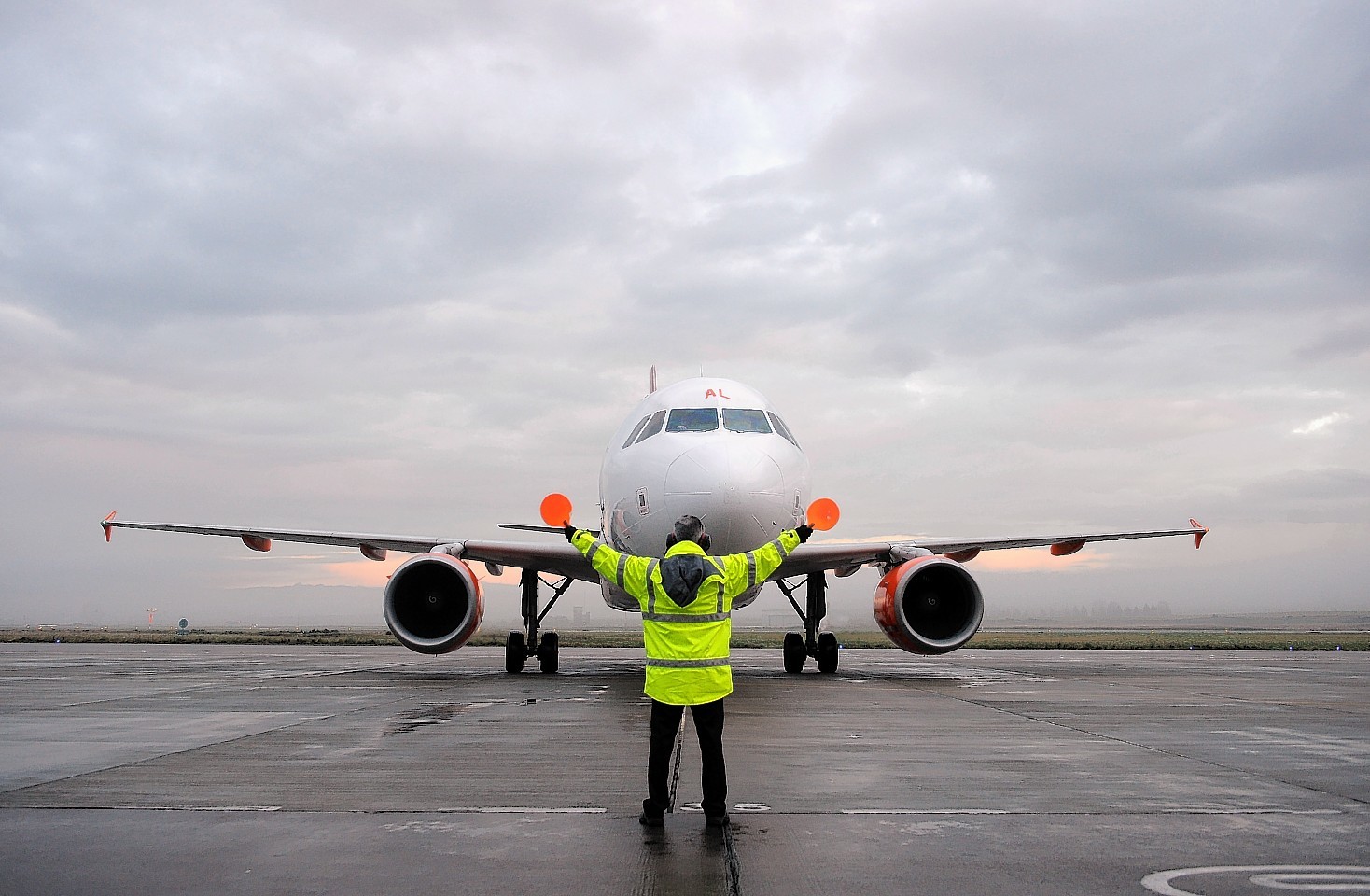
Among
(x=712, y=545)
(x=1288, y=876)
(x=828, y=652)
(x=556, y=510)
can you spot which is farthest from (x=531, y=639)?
(x=1288, y=876)

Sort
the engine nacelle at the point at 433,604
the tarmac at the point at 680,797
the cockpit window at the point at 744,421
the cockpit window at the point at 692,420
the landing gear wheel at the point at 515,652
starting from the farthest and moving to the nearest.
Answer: the landing gear wheel at the point at 515,652, the engine nacelle at the point at 433,604, the cockpit window at the point at 744,421, the cockpit window at the point at 692,420, the tarmac at the point at 680,797

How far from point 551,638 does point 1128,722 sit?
32.7 ft

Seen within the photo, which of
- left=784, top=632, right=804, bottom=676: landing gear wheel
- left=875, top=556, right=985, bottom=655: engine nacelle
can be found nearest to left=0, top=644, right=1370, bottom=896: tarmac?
left=875, top=556, right=985, bottom=655: engine nacelle

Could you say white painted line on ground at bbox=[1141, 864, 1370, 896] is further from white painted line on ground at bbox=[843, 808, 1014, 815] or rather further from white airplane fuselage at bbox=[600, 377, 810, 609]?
white airplane fuselage at bbox=[600, 377, 810, 609]

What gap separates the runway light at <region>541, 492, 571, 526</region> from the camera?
6.82 m

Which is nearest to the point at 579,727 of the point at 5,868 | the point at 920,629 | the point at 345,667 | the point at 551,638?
the point at 5,868

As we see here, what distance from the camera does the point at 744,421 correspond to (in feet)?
42.1

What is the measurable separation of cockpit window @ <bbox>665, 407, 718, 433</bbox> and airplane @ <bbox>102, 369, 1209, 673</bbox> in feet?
0.08

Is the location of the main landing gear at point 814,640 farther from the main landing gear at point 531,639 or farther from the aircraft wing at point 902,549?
the main landing gear at point 531,639

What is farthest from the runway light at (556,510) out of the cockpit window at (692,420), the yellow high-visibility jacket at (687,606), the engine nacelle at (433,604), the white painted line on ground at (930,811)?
the engine nacelle at (433,604)

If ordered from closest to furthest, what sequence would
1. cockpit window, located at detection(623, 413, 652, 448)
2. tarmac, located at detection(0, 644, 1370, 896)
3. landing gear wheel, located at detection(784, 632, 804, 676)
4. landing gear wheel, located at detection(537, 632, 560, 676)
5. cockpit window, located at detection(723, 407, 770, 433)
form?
tarmac, located at detection(0, 644, 1370, 896) < cockpit window, located at detection(723, 407, 770, 433) < cockpit window, located at detection(623, 413, 652, 448) < landing gear wheel, located at detection(537, 632, 560, 676) < landing gear wheel, located at detection(784, 632, 804, 676)

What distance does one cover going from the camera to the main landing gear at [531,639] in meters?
17.0

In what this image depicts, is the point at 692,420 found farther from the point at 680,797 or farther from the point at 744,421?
the point at 680,797

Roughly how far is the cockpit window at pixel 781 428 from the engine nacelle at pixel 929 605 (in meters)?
2.45
